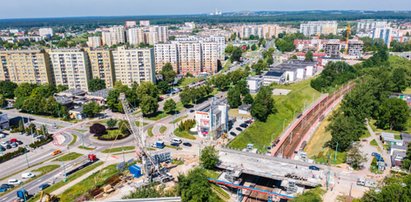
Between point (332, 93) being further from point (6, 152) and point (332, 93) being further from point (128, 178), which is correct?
point (6, 152)

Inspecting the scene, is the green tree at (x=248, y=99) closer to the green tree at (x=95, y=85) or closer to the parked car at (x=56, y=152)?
the parked car at (x=56, y=152)

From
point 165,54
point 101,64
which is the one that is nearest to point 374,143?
point 101,64

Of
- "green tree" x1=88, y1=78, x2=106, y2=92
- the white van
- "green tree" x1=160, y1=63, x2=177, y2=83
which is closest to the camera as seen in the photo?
the white van

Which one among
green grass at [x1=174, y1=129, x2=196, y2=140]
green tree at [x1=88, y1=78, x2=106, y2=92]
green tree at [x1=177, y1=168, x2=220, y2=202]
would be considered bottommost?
green grass at [x1=174, y1=129, x2=196, y2=140]

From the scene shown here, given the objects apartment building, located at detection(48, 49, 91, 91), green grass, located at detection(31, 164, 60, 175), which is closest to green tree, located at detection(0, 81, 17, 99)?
apartment building, located at detection(48, 49, 91, 91)

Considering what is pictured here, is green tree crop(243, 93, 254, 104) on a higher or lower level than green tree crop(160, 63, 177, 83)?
lower

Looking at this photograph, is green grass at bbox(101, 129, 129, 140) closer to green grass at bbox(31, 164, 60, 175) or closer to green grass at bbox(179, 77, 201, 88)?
green grass at bbox(31, 164, 60, 175)

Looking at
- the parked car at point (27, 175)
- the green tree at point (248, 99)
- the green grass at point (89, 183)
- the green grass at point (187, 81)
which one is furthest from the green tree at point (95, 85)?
the green grass at point (89, 183)

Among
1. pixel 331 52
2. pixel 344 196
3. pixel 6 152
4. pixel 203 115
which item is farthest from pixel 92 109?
pixel 331 52

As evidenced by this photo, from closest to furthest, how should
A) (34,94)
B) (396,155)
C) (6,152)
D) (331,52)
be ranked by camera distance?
(396,155) < (6,152) < (34,94) < (331,52)
